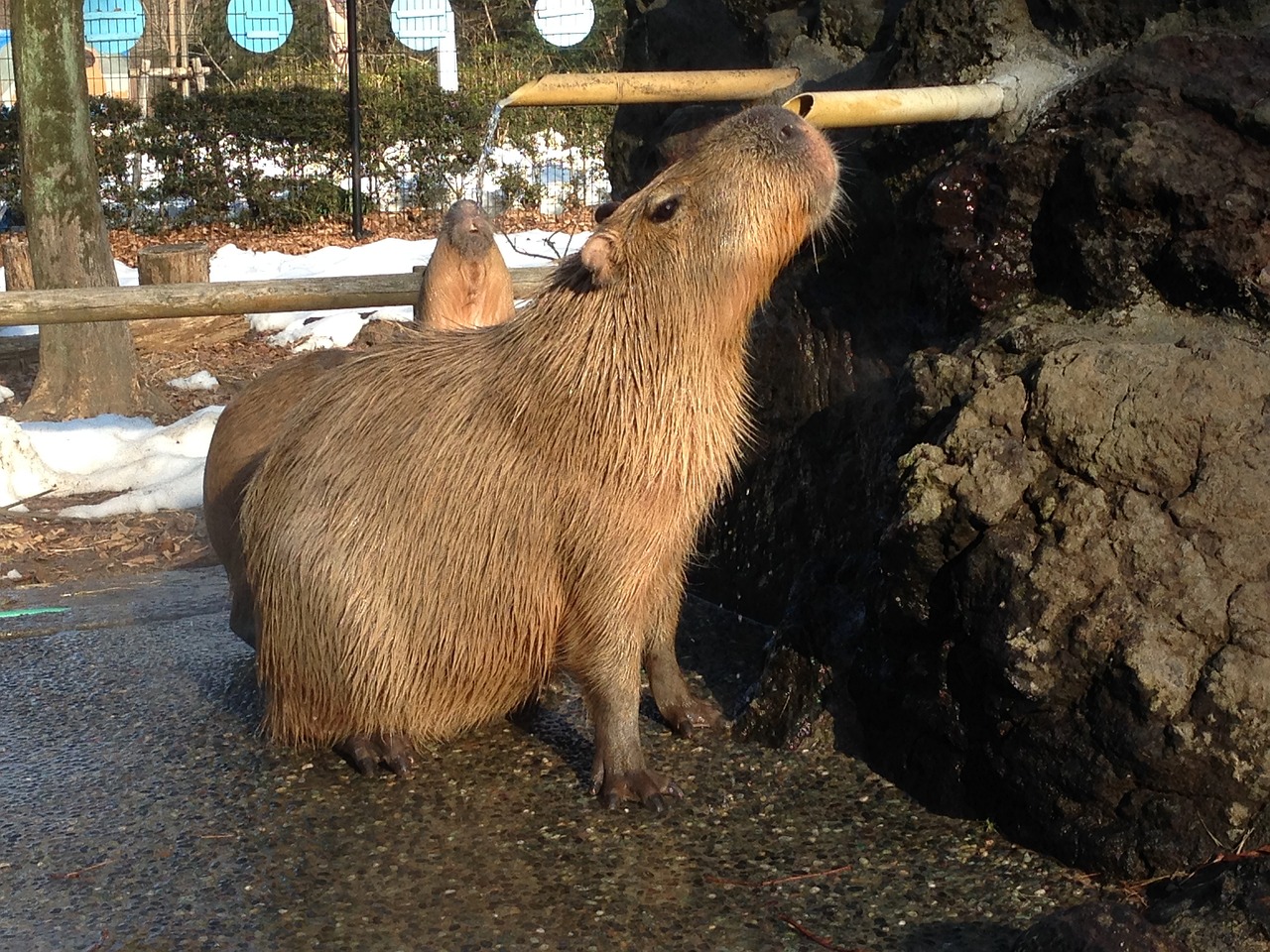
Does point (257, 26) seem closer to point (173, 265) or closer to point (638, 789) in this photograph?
point (173, 265)

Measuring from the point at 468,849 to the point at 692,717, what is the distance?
2.90 feet

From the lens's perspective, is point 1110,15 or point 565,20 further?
point 565,20

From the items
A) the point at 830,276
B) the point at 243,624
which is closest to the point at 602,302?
the point at 830,276

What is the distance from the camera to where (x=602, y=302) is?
3670 mm

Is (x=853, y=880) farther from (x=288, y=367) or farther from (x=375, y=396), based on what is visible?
(x=288, y=367)

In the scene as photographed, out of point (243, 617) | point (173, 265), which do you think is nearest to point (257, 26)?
point (173, 265)

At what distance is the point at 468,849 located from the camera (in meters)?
3.46

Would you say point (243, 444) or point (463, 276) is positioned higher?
point (463, 276)

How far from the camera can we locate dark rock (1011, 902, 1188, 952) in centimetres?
252

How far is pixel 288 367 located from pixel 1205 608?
301 centimetres

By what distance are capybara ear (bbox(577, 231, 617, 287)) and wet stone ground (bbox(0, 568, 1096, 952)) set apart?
A: 1.31 metres

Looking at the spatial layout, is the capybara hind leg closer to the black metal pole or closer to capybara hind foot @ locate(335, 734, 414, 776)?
capybara hind foot @ locate(335, 734, 414, 776)

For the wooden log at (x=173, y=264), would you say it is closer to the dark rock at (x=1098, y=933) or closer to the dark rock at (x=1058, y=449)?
the dark rock at (x=1058, y=449)

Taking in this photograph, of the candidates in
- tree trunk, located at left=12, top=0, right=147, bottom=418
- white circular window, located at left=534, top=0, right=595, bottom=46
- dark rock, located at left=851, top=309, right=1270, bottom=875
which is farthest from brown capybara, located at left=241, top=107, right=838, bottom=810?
white circular window, located at left=534, top=0, right=595, bottom=46
